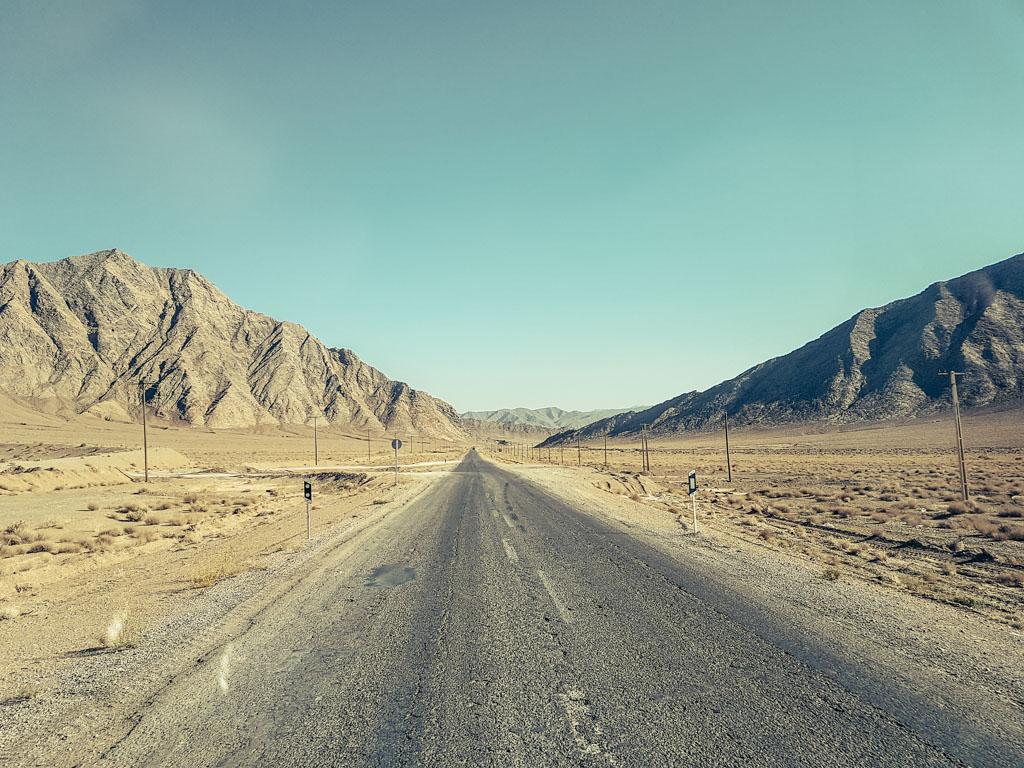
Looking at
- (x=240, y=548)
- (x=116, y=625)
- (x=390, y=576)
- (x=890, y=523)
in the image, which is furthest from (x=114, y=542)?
(x=890, y=523)

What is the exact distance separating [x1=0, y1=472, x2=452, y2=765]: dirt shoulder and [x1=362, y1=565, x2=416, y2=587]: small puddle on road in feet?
4.94

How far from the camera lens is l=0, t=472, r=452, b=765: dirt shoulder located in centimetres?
460

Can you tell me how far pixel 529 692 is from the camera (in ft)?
15.9

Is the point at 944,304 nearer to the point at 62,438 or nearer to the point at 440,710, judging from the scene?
the point at 440,710

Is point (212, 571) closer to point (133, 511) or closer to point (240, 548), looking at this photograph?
point (240, 548)

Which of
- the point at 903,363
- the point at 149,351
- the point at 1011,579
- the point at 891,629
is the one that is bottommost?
the point at 1011,579

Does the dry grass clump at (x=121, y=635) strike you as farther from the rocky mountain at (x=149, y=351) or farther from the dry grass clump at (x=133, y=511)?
the rocky mountain at (x=149, y=351)

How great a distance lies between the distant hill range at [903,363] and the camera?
111 meters

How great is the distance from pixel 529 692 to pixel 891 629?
17.3ft

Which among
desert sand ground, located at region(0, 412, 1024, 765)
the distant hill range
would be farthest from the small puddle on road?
the distant hill range

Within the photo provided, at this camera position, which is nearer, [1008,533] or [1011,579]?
[1011,579]

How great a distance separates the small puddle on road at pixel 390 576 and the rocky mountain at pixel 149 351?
5727 inches

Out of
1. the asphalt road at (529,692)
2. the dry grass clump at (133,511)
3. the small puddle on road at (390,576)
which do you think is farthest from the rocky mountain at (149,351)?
the asphalt road at (529,692)

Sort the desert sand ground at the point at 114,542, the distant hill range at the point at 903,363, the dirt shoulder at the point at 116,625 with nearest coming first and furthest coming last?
1. the dirt shoulder at the point at 116,625
2. the desert sand ground at the point at 114,542
3. the distant hill range at the point at 903,363
